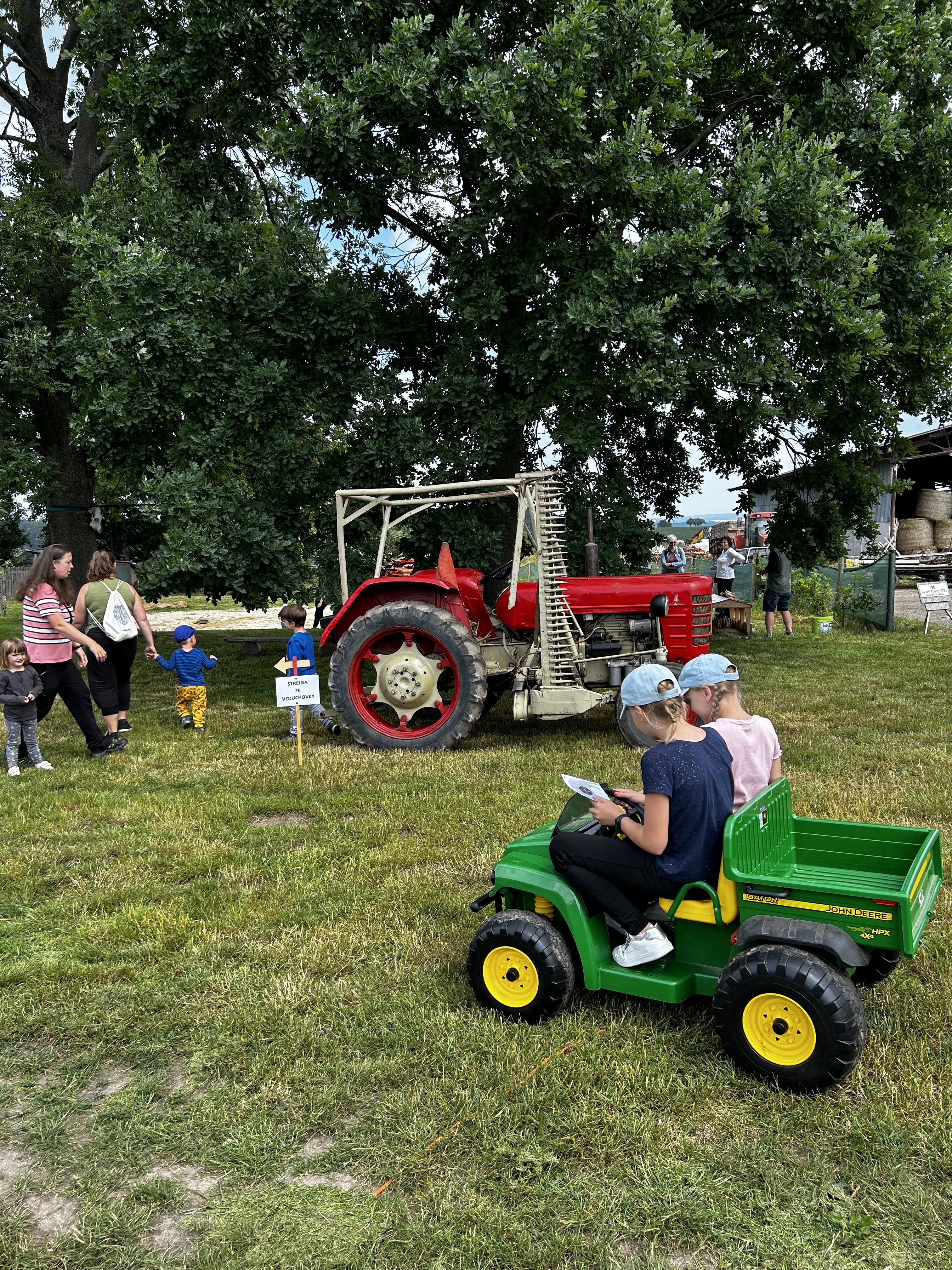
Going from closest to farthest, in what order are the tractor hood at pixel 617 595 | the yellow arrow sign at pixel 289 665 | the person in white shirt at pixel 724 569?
the tractor hood at pixel 617 595
the yellow arrow sign at pixel 289 665
the person in white shirt at pixel 724 569

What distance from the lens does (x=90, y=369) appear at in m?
9.61

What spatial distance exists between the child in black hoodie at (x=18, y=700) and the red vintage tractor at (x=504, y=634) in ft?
7.51

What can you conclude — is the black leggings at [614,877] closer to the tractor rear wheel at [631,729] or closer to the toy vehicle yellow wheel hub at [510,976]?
the toy vehicle yellow wheel hub at [510,976]

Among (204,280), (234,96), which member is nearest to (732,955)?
(204,280)

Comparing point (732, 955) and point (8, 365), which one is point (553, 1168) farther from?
point (8, 365)

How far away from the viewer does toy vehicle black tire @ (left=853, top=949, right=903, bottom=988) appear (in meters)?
3.33

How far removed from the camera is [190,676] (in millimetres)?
8742

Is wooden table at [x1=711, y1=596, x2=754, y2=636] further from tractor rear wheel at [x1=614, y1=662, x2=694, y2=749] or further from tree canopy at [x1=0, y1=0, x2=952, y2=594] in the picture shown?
tractor rear wheel at [x1=614, y1=662, x2=694, y2=749]

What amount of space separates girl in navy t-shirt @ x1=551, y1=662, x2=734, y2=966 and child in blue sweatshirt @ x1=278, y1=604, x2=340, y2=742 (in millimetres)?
5176

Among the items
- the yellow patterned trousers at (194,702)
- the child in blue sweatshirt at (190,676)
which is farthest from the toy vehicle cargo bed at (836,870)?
the yellow patterned trousers at (194,702)

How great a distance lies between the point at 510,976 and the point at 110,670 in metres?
5.99

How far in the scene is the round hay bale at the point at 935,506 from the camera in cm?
2744

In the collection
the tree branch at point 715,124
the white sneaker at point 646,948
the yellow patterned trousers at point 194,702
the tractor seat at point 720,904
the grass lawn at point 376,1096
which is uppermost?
the tree branch at point 715,124

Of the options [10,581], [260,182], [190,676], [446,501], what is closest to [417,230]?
[260,182]
